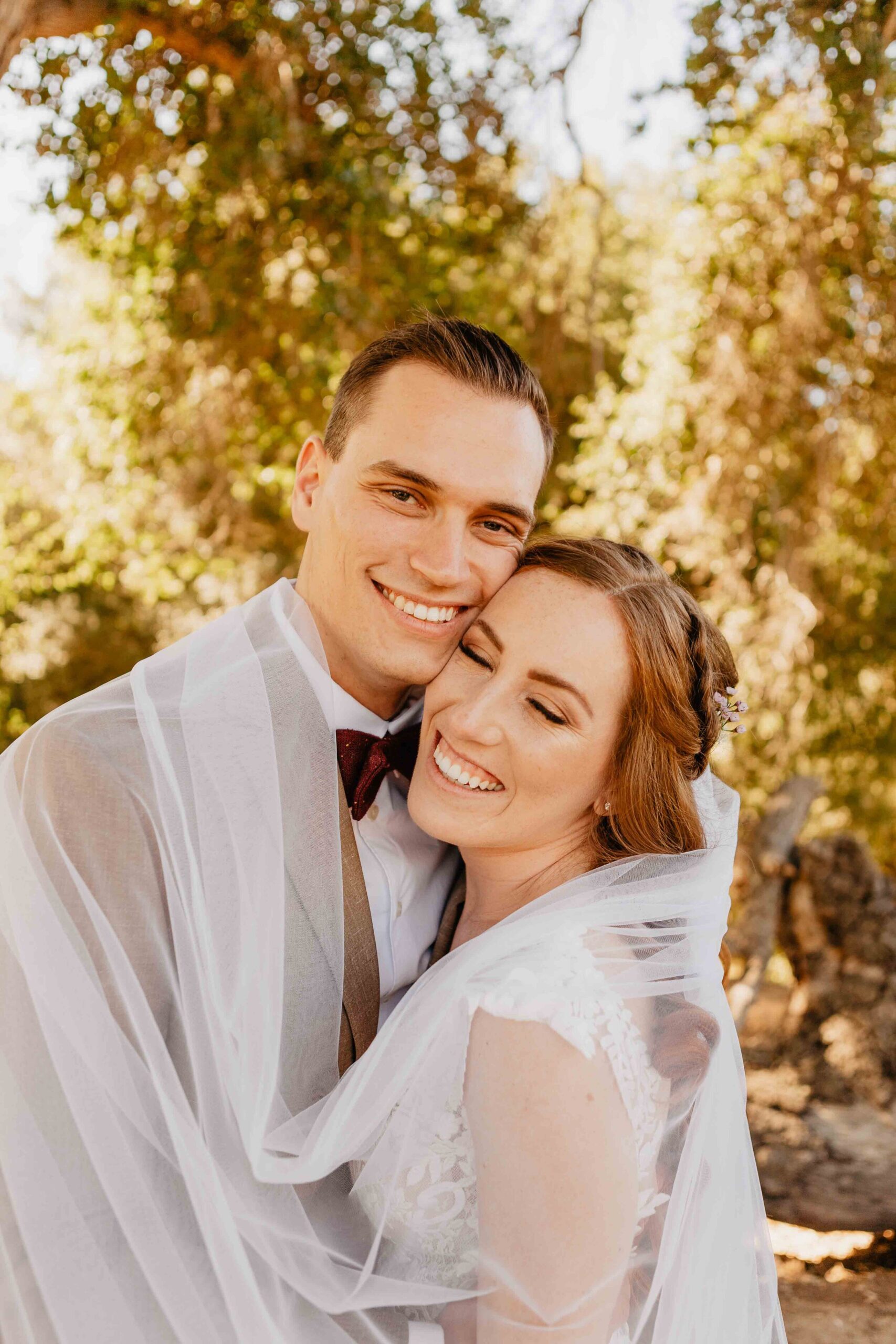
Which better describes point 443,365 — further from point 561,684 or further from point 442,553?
point 561,684

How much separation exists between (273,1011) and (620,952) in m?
0.63

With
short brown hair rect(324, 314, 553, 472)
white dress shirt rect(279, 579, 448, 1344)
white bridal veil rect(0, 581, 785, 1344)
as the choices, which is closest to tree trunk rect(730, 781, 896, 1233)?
white bridal veil rect(0, 581, 785, 1344)

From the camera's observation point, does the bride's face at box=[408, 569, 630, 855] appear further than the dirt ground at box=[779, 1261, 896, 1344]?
No

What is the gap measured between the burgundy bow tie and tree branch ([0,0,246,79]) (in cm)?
266

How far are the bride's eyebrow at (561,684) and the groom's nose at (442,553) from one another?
0.31m

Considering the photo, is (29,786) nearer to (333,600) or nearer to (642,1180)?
(333,600)

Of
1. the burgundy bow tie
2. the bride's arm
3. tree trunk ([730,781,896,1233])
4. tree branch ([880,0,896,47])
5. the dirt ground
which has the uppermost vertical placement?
tree branch ([880,0,896,47])

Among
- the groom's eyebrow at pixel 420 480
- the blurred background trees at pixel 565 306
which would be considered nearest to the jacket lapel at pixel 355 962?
the groom's eyebrow at pixel 420 480

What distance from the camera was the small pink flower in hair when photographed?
2543 millimetres

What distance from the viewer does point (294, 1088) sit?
200 cm

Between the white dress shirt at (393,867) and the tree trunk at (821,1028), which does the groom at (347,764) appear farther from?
the tree trunk at (821,1028)

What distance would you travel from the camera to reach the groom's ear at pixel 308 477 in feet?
9.15

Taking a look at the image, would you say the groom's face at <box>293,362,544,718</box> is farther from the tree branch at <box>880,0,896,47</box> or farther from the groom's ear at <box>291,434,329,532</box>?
the tree branch at <box>880,0,896,47</box>

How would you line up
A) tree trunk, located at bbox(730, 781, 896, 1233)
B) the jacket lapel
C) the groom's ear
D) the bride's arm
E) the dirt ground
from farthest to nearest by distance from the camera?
tree trunk, located at bbox(730, 781, 896, 1233) → the dirt ground → the groom's ear → the jacket lapel → the bride's arm
